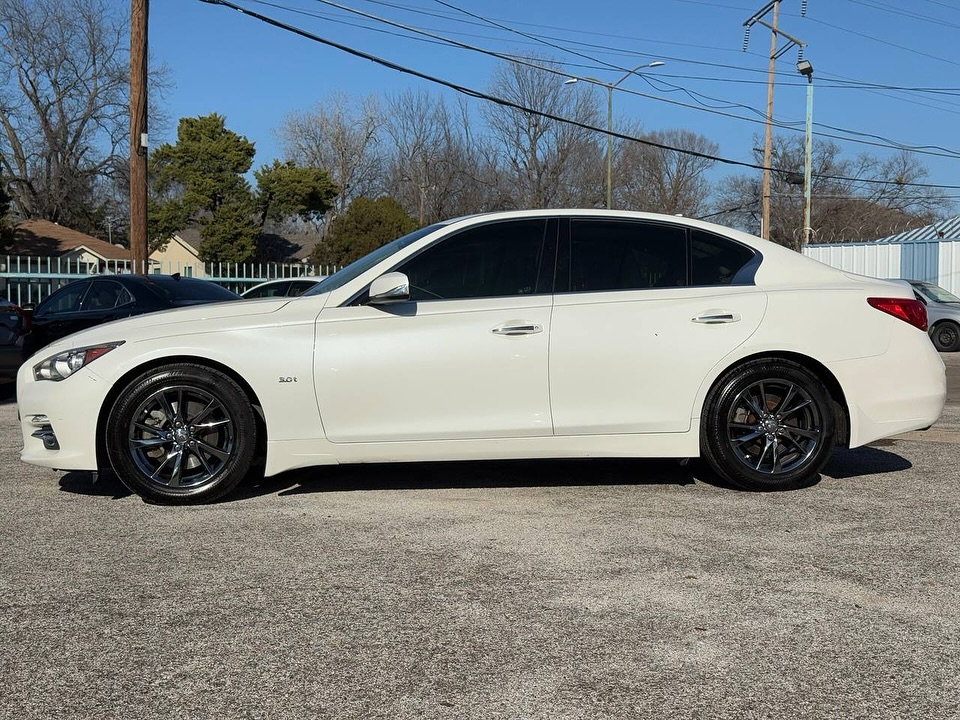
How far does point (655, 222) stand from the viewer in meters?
5.78

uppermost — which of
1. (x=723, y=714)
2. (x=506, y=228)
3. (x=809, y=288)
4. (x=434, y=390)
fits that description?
(x=506, y=228)

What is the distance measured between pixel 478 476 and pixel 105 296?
690 centimetres

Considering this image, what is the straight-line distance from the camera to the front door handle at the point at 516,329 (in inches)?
211

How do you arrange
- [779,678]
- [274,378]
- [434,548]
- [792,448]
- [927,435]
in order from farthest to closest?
[927,435] → [792,448] → [274,378] → [434,548] → [779,678]

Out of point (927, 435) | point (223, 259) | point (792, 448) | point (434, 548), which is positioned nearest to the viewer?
point (434, 548)

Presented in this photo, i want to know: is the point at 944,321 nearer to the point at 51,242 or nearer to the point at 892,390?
the point at 892,390

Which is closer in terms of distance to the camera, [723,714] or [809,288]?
[723,714]

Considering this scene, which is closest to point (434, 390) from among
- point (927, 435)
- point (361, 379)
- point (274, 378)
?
point (361, 379)

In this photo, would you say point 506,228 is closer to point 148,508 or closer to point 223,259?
point 148,508

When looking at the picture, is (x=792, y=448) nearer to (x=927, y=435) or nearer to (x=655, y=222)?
(x=655, y=222)

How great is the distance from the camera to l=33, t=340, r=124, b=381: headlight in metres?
5.31

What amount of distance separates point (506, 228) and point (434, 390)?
1.07 m

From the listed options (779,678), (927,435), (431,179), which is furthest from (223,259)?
(779,678)

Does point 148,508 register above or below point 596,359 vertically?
below
